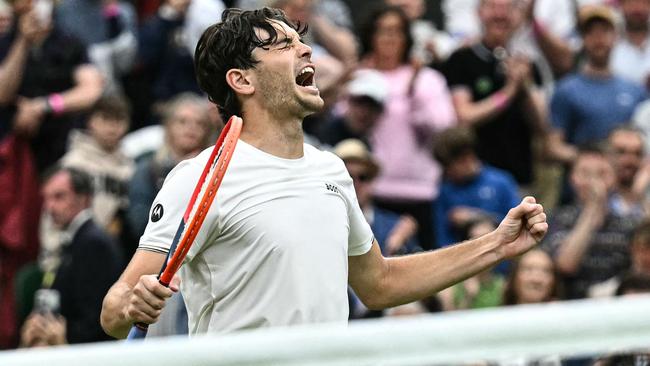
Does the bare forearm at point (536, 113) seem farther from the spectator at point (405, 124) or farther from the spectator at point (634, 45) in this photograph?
the spectator at point (634, 45)

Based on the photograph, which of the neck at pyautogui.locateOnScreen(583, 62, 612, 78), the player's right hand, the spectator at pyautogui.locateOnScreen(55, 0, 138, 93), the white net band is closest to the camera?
the white net band

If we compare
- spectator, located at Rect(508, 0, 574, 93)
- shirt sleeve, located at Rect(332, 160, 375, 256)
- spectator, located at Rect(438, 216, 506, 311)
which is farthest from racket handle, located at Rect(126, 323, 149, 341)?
spectator, located at Rect(508, 0, 574, 93)

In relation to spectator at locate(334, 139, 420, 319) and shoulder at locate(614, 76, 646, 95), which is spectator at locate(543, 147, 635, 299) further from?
shoulder at locate(614, 76, 646, 95)

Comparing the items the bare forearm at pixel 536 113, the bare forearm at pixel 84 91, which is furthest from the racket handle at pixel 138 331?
the bare forearm at pixel 536 113

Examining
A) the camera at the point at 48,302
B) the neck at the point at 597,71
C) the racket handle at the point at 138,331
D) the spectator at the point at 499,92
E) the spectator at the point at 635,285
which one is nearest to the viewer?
the racket handle at the point at 138,331

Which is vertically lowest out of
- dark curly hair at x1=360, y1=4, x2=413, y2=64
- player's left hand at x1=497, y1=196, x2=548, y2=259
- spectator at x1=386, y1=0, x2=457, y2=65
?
spectator at x1=386, y1=0, x2=457, y2=65

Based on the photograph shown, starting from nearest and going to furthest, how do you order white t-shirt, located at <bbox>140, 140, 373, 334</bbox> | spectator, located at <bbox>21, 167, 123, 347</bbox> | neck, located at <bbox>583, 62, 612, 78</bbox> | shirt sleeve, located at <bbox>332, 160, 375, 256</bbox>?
white t-shirt, located at <bbox>140, 140, 373, 334</bbox> → shirt sleeve, located at <bbox>332, 160, 375, 256</bbox> → spectator, located at <bbox>21, 167, 123, 347</bbox> → neck, located at <bbox>583, 62, 612, 78</bbox>

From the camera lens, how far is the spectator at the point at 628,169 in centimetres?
1035

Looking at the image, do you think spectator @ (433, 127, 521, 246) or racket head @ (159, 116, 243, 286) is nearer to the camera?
racket head @ (159, 116, 243, 286)

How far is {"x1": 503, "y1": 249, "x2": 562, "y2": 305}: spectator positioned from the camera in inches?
366

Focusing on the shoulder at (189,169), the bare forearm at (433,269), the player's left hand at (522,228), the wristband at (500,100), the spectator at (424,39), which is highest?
the shoulder at (189,169)

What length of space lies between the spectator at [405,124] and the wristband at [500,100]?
394 mm

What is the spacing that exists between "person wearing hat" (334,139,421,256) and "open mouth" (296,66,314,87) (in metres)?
4.44

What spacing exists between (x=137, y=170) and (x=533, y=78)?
3.27 meters
